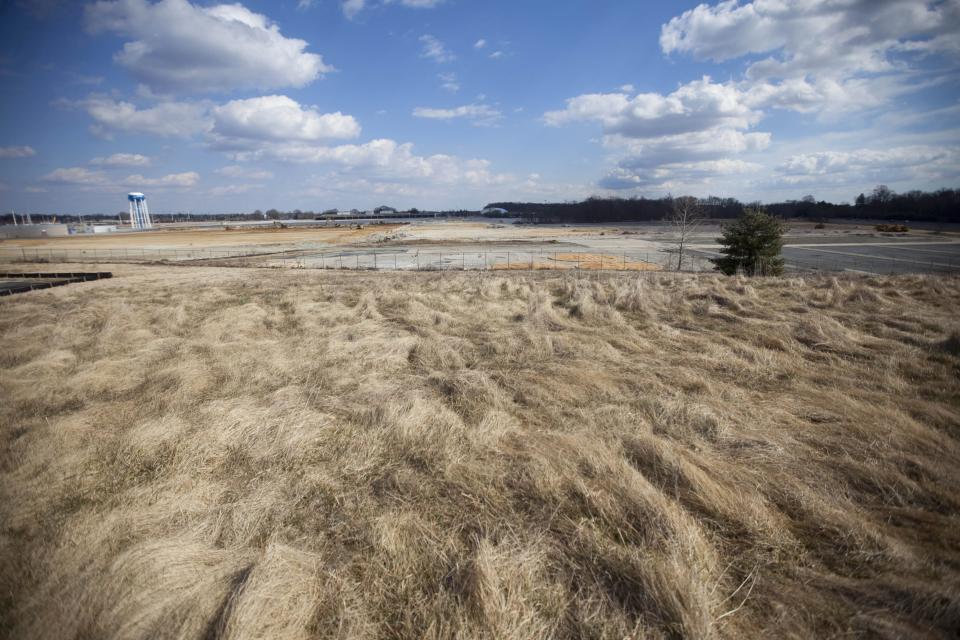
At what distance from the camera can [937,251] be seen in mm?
48188

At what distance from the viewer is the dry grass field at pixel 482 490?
9.36 feet

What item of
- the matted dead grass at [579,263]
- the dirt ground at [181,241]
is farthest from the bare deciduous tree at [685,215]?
the dirt ground at [181,241]

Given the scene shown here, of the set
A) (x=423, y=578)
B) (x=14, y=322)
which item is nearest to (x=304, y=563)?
(x=423, y=578)

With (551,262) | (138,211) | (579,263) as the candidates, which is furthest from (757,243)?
(138,211)

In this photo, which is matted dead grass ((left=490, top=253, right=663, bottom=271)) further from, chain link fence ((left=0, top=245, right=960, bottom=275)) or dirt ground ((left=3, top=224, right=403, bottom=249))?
dirt ground ((left=3, top=224, right=403, bottom=249))

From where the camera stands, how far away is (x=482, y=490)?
4223 millimetres

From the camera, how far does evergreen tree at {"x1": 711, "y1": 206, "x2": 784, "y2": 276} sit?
24.2 metres

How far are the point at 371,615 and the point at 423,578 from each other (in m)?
0.46

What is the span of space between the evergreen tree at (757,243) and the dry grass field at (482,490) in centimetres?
1806

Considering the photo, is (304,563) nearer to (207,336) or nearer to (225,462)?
(225,462)

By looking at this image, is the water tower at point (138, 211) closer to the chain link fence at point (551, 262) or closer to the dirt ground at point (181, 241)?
the dirt ground at point (181, 241)

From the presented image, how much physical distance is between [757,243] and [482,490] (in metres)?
27.7

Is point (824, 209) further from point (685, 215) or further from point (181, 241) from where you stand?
point (181, 241)

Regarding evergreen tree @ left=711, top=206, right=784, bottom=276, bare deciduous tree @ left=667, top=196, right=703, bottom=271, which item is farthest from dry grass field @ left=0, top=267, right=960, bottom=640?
bare deciduous tree @ left=667, top=196, right=703, bottom=271
